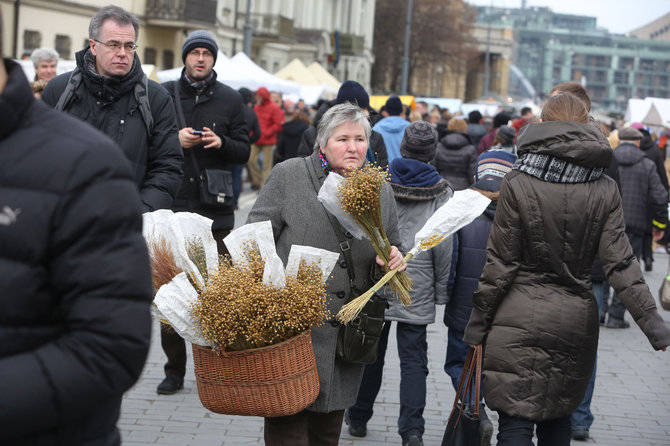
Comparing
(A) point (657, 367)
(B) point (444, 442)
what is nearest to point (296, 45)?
(A) point (657, 367)

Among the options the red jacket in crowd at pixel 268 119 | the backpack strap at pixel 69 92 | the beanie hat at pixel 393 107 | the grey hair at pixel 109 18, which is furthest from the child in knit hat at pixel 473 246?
the red jacket in crowd at pixel 268 119

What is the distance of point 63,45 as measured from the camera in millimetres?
30875

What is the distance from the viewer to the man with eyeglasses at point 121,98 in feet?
15.8

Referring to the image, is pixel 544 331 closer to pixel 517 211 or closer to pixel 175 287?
pixel 517 211

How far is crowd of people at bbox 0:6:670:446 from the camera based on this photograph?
2068 millimetres

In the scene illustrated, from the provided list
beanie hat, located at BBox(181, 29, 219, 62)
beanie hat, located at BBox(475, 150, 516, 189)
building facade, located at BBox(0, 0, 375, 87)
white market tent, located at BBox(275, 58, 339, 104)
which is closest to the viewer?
beanie hat, located at BBox(475, 150, 516, 189)

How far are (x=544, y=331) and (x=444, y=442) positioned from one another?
753 millimetres

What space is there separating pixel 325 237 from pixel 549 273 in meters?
1.04

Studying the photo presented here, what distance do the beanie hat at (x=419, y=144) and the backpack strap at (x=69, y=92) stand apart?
216 cm

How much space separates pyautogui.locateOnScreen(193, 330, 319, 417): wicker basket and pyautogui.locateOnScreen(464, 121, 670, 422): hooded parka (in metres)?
1.08

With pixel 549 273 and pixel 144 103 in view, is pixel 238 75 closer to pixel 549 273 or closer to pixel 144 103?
pixel 144 103

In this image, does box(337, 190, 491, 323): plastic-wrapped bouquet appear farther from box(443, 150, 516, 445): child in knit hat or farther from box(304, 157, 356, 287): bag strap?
box(443, 150, 516, 445): child in knit hat

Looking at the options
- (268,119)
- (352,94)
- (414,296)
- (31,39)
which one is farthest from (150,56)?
(414,296)

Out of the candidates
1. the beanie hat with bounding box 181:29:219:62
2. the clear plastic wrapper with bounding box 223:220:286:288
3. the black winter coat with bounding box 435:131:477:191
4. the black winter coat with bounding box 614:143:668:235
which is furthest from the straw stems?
the black winter coat with bounding box 435:131:477:191
